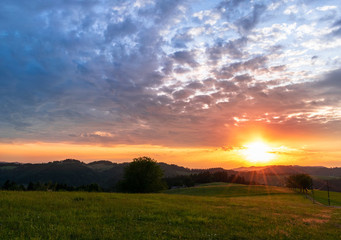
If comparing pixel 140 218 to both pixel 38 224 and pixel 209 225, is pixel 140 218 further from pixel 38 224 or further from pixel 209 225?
pixel 38 224

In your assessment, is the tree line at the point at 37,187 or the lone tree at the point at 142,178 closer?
the tree line at the point at 37,187

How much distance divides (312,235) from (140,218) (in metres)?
10.3

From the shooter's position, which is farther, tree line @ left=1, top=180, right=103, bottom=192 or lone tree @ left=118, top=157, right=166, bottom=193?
lone tree @ left=118, top=157, right=166, bottom=193

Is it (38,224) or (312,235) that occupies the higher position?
(38,224)

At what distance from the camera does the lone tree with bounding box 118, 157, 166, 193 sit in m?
82.1

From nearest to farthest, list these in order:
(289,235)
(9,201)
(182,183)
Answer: (289,235) → (9,201) → (182,183)

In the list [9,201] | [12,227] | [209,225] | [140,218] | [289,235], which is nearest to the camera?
[12,227]

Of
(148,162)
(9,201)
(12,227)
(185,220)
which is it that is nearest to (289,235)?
(185,220)

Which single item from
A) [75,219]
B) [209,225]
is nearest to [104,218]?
[75,219]

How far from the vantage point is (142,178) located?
82.9 meters

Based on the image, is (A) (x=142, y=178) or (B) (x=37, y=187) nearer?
(B) (x=37, y=187)

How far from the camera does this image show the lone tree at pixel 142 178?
82.1 metres

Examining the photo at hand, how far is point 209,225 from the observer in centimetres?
1412

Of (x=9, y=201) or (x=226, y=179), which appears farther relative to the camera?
(x=226, y=179)
